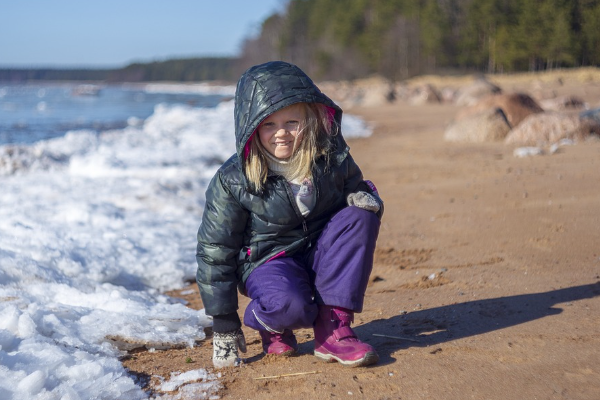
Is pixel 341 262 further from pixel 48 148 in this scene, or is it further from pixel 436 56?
pixel 436 56

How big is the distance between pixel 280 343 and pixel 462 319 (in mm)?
838

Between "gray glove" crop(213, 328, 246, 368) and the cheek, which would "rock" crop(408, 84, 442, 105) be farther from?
"gray glove" crop(213, 328, 246, 368)

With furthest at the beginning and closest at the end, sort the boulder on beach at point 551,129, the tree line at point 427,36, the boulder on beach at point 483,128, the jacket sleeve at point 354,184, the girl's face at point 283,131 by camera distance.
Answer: the tree line at point 427,36 < the boulder on beach at point 483,128 < the boulder on beach at point 551,129 < the jacket sleeve at point 354,184 < the girl's face at point 283,131

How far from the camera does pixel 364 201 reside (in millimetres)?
2475

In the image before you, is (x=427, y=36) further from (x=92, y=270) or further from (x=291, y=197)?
(x=291, y=197)

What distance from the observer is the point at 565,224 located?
13.8ft

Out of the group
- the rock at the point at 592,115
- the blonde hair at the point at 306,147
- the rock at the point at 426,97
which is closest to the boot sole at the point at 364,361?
the blonde hair at the point at 306,147

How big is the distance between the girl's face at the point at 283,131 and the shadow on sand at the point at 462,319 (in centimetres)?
86

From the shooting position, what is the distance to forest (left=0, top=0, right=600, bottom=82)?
3756 cm

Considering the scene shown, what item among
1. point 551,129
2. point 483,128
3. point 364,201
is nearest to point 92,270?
point 364,201

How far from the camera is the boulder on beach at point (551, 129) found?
8375 millimetres

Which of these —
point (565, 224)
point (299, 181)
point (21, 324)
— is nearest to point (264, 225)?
point (299, 181)

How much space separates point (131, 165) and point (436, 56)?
148ft

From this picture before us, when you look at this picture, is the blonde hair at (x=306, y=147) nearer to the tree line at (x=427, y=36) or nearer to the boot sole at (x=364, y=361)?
the boot sole at (x=364, y=361)
